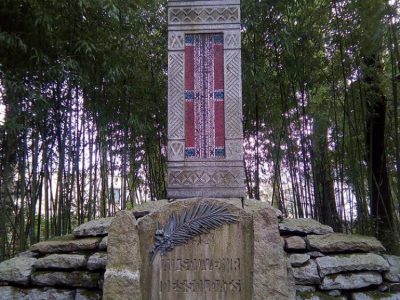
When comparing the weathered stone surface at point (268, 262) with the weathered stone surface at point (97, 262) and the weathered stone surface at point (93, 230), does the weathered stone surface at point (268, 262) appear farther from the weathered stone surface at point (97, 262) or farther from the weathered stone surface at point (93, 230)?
the weathered stone surface at point (93, 230)

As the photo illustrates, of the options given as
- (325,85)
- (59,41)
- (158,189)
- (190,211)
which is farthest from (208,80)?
(158,189)

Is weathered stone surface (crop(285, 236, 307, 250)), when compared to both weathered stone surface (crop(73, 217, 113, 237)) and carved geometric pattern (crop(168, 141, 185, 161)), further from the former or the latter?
weathered stone surface (crop(73, 217, 113, 237))

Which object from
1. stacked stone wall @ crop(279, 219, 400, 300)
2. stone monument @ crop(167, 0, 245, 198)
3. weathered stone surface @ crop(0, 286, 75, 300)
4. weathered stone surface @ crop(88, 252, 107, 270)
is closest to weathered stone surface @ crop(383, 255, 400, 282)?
stacked stone wall @ crop(279, 219, 400, 300)

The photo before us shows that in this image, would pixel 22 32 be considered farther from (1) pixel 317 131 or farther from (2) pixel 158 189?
(1) pixel 317 131

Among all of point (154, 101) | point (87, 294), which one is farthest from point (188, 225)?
point (154, 101)

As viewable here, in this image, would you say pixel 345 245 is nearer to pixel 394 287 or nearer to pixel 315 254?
pixel 315 254

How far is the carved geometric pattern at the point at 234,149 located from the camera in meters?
4.11

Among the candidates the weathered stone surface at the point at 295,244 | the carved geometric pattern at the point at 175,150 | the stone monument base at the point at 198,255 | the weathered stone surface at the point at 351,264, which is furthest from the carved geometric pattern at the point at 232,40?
the weathered stone surface at the point at 351,264

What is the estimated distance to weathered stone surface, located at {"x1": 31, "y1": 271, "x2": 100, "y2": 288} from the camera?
3.76 metres

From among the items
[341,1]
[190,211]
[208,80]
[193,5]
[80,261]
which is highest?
[341,1]

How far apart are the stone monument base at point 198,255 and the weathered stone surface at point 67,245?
2.67 ft

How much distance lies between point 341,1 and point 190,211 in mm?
3524

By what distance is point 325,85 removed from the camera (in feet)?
21.4

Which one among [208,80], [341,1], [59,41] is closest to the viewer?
[208,80]
